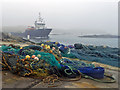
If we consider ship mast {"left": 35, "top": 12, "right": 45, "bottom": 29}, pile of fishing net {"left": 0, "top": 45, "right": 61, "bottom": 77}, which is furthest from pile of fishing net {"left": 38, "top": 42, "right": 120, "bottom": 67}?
ship mast {"left": 35, "top": 12, "right": 45, "bottom": 29}

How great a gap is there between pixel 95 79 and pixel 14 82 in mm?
1865

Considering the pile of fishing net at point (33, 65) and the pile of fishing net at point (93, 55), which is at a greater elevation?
the pile of fishing net at point (33, 65)

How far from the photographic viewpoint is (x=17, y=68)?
281 centimetres

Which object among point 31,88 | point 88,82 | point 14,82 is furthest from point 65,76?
point 14,82

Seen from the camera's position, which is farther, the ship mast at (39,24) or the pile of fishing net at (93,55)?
the ship mast at (39,24)

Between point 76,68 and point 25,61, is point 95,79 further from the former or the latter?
point 25,61

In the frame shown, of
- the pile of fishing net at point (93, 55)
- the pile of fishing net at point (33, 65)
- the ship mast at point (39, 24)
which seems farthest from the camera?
the ship mast at point (39, 24)

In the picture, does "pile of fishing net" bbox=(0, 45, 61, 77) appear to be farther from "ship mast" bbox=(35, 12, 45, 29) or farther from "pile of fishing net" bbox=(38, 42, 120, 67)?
"ship mast" bbox=(35, 12, 45, 29)

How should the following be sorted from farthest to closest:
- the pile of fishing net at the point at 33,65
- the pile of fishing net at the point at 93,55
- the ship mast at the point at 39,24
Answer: the ship mast at the point at 39,24 < the pile of fishing net at the point at 93,55 < the pile of fishing net at the point at 33,65

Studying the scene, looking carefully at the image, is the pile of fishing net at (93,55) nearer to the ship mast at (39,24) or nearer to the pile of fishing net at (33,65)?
the pile of fishing net at (33,65)

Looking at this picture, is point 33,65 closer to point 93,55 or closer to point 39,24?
point 93,55

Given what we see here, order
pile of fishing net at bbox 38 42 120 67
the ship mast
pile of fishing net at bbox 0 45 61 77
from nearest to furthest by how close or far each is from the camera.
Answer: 1. pile of fishing net at bbox 0 45 61 77
2. pile of fishing net at bbox 38 42 120 67
3. the ship mast

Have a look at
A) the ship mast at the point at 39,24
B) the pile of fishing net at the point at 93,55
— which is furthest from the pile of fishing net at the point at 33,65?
the ship mast at the point at 39,24

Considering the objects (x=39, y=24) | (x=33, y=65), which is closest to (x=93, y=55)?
(x=33, y=65)
